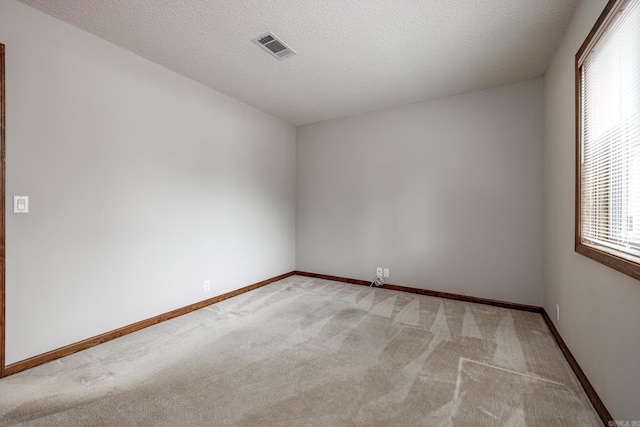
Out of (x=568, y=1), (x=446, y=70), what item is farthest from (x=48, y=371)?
(x=568, y=1)

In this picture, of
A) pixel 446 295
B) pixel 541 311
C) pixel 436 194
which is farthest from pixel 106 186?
Answer: pixel 541 311

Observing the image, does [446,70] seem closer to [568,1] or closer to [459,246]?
[568,1]

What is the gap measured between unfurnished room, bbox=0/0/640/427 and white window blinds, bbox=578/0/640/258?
0.05 ft

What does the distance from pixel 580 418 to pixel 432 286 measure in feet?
7.27

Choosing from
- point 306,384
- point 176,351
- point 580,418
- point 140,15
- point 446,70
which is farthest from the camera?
point 446,70

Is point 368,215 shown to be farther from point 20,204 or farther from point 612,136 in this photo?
point 20,204

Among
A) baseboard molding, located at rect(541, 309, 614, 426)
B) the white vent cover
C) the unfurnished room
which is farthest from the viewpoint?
the white vent cover

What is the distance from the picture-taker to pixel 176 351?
2.27 meters

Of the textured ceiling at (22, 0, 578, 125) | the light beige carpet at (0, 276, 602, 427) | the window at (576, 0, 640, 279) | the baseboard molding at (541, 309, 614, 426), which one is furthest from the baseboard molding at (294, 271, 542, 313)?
the textured ceiling at (22, 0, 578, 125)

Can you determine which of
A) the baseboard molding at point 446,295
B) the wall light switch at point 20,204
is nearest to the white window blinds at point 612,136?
the baseboard molding at point 446,295

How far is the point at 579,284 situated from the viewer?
1.93m

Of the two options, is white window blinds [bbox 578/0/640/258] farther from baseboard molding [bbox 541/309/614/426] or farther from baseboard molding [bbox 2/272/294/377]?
baseboard molding [bbox 2/272/294/377]

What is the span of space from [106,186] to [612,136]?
3.76 m

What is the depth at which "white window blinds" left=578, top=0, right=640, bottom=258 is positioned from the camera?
1.35 m
